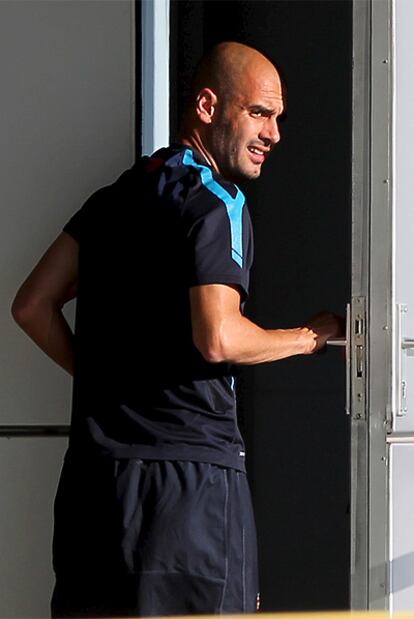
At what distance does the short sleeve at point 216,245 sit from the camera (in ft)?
8.32

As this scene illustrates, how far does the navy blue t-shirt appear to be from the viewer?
258 cm

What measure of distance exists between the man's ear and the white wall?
30cm

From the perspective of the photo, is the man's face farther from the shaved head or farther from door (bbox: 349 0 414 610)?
door (bbox: 349 0 414 610)

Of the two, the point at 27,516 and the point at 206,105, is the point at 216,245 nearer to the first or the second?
the point at 206,105

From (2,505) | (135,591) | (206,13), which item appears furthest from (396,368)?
(206,13)

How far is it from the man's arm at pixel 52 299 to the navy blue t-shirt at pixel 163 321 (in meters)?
0.19

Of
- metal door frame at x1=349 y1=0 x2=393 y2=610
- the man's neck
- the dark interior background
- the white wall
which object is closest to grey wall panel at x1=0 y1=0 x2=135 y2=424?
the white wall

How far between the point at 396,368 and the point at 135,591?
0.68m

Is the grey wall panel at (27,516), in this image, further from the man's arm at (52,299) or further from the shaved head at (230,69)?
the shaved head at (230,69)

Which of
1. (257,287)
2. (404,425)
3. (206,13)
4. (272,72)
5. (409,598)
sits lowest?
(409,598)

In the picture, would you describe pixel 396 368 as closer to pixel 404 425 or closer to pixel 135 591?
pixel 404 425

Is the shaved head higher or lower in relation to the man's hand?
higher

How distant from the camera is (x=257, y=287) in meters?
4.35

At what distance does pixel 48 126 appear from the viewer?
3111mm
